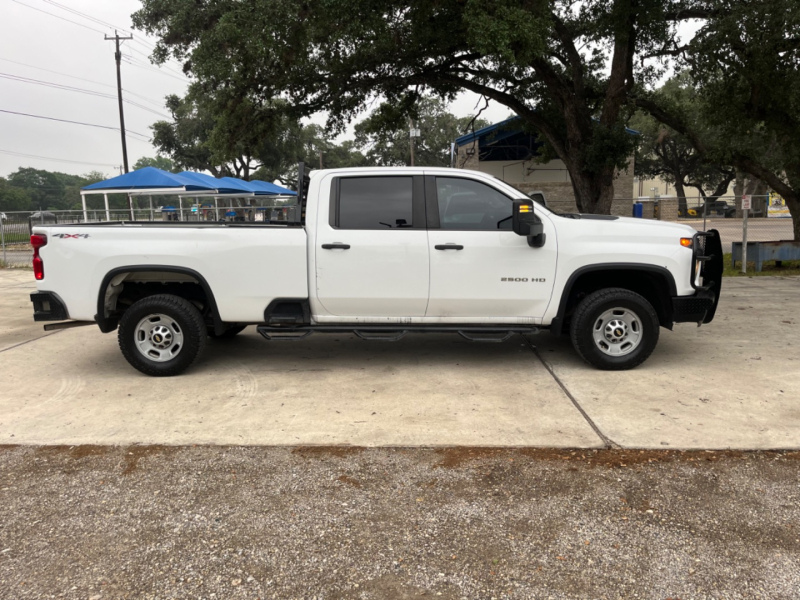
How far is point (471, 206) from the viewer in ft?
18.5

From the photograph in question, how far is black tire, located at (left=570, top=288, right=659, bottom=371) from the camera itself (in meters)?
5.59

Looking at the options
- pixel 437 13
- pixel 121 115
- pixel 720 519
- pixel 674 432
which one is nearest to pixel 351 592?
pixel 720 519

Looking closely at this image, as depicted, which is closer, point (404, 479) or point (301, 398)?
point (404, 479)

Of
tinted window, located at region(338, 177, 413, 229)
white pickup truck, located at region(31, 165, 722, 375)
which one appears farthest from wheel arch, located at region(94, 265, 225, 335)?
tinted window, located at region(338, 177, 413, 229)

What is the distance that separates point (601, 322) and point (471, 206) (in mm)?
1661

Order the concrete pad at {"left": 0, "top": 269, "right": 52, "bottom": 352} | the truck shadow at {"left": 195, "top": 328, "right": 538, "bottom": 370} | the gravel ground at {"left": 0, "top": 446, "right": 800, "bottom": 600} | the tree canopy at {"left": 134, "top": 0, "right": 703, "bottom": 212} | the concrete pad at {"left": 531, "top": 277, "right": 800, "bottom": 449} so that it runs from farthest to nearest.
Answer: the tree canopy at {"left": 134, "top": 0, "right": 703, "bottom": 212}
the concrete pad at {"left": 0, "top": 269, "right": 52, "bottom": 352}
the truck shadow at {"left": 195, "top": 328, "right": 538, "bottom": 370}
the concrete pad at {"left": 531, "top": 277, "right": 800, "bottom": 449}
the gravel ground at {"left": 0, "top": 446, "right": 800, "bottom": 600}

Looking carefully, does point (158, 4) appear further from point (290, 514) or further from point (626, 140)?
point (290, 514)

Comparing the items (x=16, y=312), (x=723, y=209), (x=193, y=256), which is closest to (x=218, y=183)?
(x=16, y=312)

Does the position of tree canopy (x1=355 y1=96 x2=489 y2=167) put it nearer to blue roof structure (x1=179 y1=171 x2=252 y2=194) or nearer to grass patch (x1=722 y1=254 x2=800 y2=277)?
blue roof structure (x1=179 y1=171 x2=252 y2=194)

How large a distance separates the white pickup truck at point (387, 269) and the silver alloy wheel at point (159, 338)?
0.01 m

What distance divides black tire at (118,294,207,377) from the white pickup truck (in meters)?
0.01

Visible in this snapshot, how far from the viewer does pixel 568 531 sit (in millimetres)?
3096

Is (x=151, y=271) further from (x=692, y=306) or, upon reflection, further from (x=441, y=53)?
(x=441, y=53)

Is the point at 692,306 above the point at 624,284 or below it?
below
